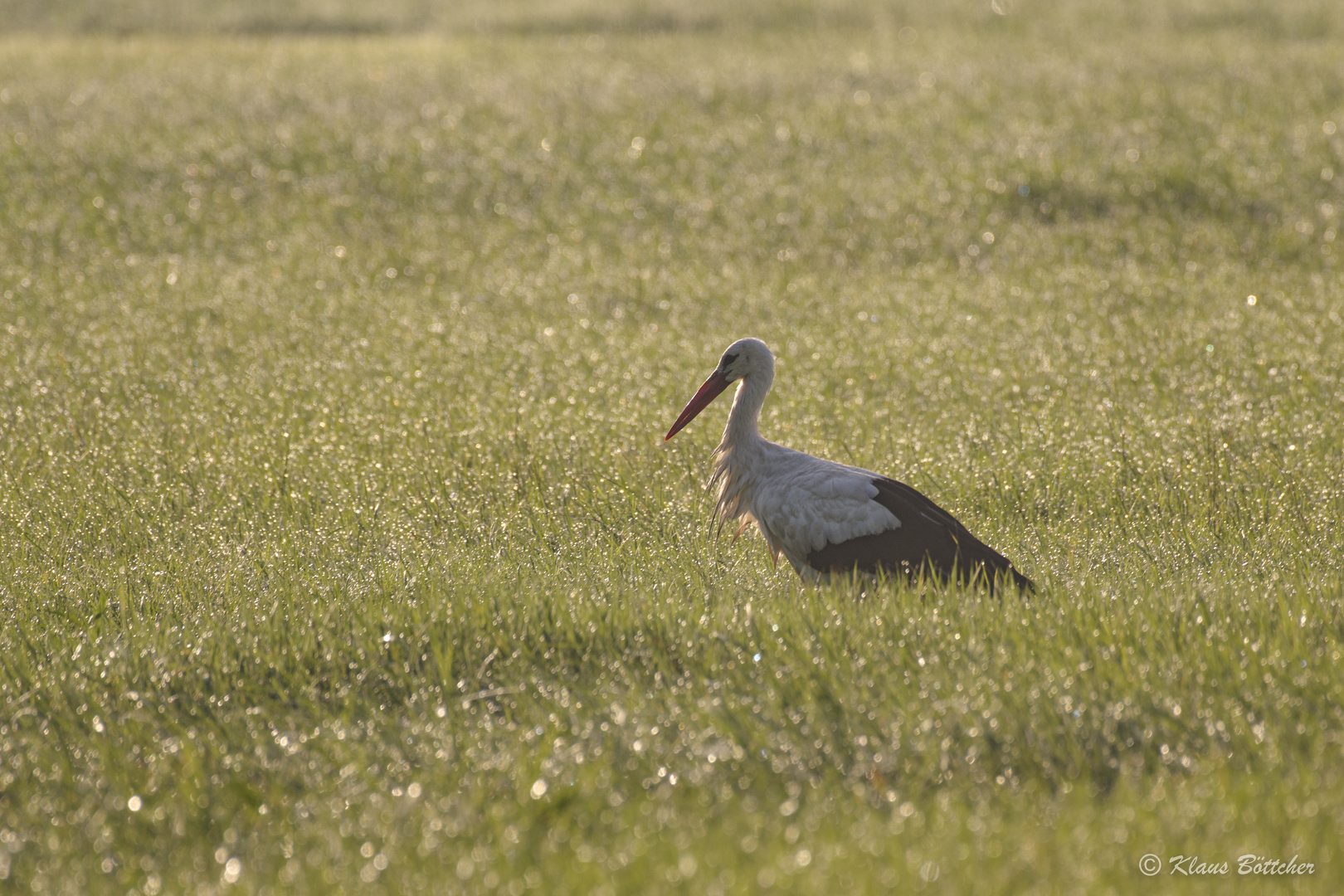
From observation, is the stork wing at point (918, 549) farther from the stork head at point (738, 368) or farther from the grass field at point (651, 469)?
the stork head at point (738, 368)

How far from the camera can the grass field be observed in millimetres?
3355

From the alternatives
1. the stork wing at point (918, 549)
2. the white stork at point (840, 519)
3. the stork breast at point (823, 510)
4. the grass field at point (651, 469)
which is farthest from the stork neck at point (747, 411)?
the stork wing at point (918, 549)

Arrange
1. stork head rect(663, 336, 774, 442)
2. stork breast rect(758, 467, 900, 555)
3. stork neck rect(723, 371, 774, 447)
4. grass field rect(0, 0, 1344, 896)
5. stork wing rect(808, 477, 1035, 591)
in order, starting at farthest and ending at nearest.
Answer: stork head rect(663, 336, 774, 442) < stork neck rect(723, 371, 774, 447) < stork breast rect(758, 467, 900, 555) < stork wing rect(808, 477, 1035, 591) < grass field rect(0, 0, 1344, 896)

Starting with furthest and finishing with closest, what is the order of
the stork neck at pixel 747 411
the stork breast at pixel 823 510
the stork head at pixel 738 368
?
the stork head at pixel 738 368, the stork neck at pixel 747 411, the stork breast at pixel 823 510

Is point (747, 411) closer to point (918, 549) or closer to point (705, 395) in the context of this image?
point (705, 395)

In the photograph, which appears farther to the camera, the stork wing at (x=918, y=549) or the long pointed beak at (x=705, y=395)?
the long pointed beak at (x=705, y=395)

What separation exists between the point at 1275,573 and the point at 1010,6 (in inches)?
883

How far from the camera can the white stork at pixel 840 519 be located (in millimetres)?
5086

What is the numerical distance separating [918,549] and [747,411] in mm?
1241

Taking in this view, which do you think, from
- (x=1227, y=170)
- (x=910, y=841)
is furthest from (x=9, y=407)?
(x=1227, y=170)

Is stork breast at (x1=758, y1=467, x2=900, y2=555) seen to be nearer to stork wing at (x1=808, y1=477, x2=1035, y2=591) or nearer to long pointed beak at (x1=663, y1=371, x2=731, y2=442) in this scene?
stork wing at (x1=808, y1=477, x2=1035, y2=591)

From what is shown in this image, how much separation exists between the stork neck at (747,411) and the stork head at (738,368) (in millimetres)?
18

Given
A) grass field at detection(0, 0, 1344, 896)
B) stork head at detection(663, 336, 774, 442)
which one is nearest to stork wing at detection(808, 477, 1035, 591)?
grass field at detection(0, 0, 1344, 896)

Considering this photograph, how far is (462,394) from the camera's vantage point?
8.84 m
